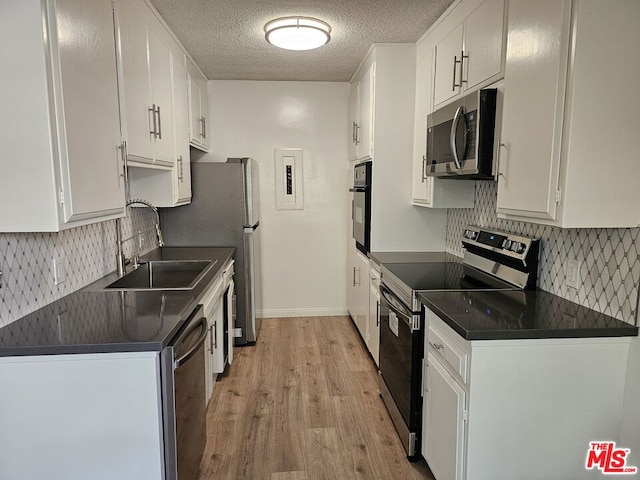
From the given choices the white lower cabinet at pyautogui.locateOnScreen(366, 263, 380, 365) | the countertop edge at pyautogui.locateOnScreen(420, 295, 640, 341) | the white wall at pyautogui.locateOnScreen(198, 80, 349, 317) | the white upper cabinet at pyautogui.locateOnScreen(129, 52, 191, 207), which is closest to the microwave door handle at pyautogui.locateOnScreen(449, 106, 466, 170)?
the countertop edge at pyautogui.locateOnScreen(420, 295, 640, 341)

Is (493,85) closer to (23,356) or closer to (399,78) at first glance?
(399,78)

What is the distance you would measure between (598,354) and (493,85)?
4.03ft

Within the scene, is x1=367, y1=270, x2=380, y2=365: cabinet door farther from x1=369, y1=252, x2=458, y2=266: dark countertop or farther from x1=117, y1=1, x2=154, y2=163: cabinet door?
x1=117, y1=1, x2=154, y2=163: cabinet door

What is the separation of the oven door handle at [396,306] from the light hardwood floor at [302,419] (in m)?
0.74

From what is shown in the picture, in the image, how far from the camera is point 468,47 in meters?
2.23

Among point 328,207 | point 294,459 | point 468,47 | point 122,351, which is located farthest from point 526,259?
point 328,207

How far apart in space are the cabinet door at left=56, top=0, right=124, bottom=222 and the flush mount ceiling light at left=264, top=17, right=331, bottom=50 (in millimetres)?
1110

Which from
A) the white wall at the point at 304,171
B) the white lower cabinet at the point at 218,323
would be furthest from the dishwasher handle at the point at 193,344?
the white wall at the point at 304,171

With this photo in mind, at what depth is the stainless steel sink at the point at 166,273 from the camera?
2617mm

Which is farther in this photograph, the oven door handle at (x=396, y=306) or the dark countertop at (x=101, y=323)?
the oven door handle at (x=396, y=306)

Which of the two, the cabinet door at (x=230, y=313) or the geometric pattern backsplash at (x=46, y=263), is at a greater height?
the geometric pattern backsplash at (x=46, y=263)


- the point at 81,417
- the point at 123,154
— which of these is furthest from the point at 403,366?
the point at 123,154

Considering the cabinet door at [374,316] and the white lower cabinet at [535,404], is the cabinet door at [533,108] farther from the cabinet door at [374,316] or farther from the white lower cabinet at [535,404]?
the cabinet door at [374,316]

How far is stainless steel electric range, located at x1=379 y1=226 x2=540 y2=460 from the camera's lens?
6.89ft
